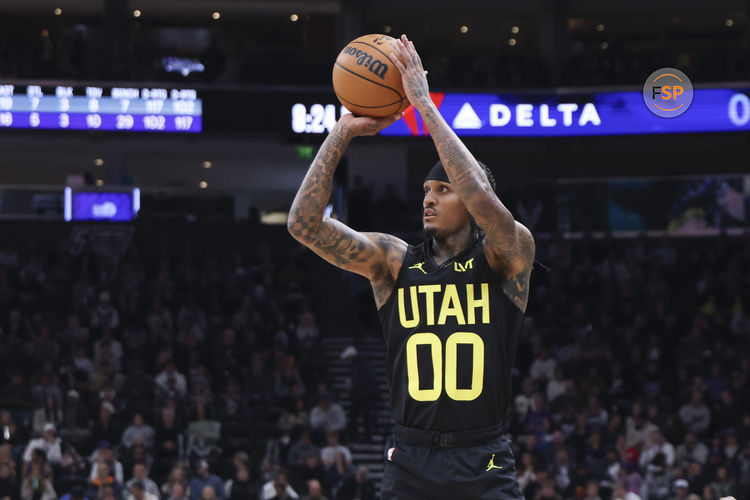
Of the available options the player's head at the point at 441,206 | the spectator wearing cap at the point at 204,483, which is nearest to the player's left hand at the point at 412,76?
the player's head at the point at 441,206

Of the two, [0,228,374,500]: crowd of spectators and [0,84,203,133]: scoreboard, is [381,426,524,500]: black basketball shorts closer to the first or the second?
[0,228,374,500]: crowd of spectators

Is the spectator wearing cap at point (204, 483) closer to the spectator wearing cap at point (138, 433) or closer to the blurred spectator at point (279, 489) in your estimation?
the blurred spectator at point (279, 489)

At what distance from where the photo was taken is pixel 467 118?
19.8 meters

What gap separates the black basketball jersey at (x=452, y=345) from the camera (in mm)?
3844

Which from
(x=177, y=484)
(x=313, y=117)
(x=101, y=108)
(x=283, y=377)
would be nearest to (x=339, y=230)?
(x=177, y=484)

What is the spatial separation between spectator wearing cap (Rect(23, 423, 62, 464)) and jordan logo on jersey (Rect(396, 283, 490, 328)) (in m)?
10.4

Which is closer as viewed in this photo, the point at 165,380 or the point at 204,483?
the point at 204,483

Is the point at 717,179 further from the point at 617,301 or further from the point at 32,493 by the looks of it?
the point at 32,493

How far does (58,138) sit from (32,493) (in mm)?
11439

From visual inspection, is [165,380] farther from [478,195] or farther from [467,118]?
[478,195]

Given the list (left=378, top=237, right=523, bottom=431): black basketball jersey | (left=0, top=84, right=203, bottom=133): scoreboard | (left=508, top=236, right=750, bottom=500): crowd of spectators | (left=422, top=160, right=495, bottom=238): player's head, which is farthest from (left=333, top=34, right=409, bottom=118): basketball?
(left=0, top=84, right=203, bottom=133): scoreboard

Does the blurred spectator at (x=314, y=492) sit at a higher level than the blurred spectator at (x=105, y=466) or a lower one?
lower

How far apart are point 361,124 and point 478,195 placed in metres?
0.57
